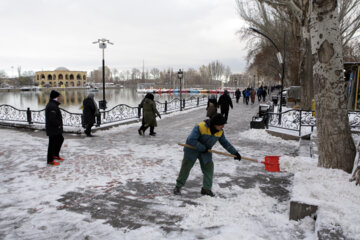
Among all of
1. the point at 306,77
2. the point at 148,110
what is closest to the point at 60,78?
the point at 306,77

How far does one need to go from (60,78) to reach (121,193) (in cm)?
14314

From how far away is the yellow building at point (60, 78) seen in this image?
130m

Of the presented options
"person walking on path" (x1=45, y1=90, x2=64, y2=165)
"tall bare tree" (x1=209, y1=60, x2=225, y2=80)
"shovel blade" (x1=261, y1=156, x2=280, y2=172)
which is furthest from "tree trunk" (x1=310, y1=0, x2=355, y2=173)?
"tall bare tree" (x1=209, y1=60, x2=225, y2=80)

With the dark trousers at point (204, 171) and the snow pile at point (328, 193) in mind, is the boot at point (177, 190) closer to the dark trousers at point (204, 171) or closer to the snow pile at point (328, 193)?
the dark trousers at point (204, 171)

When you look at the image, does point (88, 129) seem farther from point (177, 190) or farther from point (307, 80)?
point (307, 80)

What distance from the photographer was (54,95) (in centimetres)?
633

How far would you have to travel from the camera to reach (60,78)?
133 metres

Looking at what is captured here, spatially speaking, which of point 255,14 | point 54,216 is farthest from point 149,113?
point 255,14

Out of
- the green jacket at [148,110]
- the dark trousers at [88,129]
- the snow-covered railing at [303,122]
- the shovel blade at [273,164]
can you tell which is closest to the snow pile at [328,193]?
the shovel blade at [273,164]

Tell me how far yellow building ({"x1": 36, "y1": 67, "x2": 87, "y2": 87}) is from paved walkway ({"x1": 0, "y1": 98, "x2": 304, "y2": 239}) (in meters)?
134

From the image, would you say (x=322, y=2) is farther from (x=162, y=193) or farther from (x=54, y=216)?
(x=54, y=216)

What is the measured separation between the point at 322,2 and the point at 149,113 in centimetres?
663

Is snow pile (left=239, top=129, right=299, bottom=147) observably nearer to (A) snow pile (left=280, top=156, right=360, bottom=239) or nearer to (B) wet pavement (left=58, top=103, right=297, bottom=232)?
(B) wet pavement (left=58, top=103, right=297, bottom=232)

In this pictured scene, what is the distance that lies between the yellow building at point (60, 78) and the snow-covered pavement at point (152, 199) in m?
135
